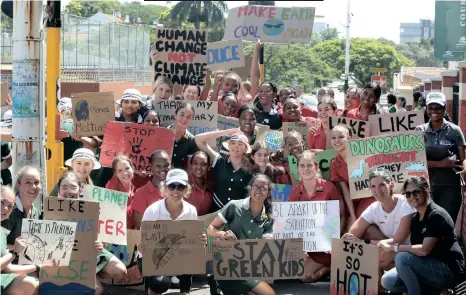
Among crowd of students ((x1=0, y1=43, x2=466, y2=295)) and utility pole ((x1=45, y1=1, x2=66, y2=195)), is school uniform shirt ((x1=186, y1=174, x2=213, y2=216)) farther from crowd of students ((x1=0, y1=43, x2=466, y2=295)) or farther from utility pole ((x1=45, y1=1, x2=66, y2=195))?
utility pole ((x1=45, y1=1, x2=66, y2=195))

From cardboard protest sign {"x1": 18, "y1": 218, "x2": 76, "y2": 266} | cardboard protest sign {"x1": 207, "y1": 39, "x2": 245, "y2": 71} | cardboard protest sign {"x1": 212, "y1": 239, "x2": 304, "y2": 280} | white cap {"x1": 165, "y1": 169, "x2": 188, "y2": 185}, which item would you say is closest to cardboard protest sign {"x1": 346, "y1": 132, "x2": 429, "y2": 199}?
cardboard protest sign {"x1": 212, "y1": 239, "x2": 304, "y2": 280}

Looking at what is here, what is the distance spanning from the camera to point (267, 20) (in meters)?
17.0

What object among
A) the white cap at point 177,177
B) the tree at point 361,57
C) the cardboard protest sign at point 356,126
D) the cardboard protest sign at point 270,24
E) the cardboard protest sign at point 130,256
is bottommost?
the cardboard protest sign at point 130,256

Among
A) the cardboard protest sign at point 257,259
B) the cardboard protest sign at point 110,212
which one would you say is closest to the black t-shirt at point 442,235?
the cardboard protest sign at point 257,259

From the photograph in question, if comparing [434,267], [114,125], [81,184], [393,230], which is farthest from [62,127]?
[434,267]

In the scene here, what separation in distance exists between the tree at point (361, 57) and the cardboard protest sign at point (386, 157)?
74486 millimetres

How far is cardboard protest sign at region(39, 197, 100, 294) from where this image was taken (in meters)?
8.23

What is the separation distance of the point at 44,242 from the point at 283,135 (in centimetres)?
385

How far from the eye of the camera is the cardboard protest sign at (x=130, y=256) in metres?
9.23

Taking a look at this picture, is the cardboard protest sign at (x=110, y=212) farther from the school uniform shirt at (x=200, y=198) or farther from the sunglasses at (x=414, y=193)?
the sunglasses at (x=414, y=193)

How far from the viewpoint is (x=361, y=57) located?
88.5m

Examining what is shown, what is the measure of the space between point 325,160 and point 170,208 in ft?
6.96

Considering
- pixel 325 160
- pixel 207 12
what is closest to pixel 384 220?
pixel 325 160

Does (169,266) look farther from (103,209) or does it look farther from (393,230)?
(393,230)
